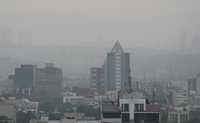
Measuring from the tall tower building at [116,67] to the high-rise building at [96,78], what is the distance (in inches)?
10.1

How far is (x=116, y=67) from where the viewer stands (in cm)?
3225

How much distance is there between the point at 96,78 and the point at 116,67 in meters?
1.28

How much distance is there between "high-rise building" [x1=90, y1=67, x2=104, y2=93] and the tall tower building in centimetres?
26

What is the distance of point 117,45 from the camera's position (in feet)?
103

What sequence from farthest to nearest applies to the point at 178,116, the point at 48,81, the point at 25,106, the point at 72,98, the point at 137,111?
1. the point at 48,81
2. the point at 72,98
3. the point at 25,106
4. the point at 178,116
5. the point at 137,111

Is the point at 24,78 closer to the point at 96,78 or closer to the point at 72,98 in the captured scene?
the point at 96,78

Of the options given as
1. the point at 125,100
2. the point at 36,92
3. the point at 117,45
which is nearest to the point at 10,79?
the point at 36,92

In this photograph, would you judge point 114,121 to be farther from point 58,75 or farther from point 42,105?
point 58,75

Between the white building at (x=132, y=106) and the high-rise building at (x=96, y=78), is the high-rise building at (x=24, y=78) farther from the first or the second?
the white building at (x=132, y=106)

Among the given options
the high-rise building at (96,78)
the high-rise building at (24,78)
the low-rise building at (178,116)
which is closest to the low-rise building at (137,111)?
the low-rise building at (178,116)

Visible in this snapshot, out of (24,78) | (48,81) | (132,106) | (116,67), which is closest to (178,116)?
(132,106)

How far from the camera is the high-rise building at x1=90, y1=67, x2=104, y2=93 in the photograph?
106 feet

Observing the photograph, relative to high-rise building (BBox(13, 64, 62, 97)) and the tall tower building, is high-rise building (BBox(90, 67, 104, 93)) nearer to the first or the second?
the tall tower building

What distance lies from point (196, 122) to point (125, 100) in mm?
4688
